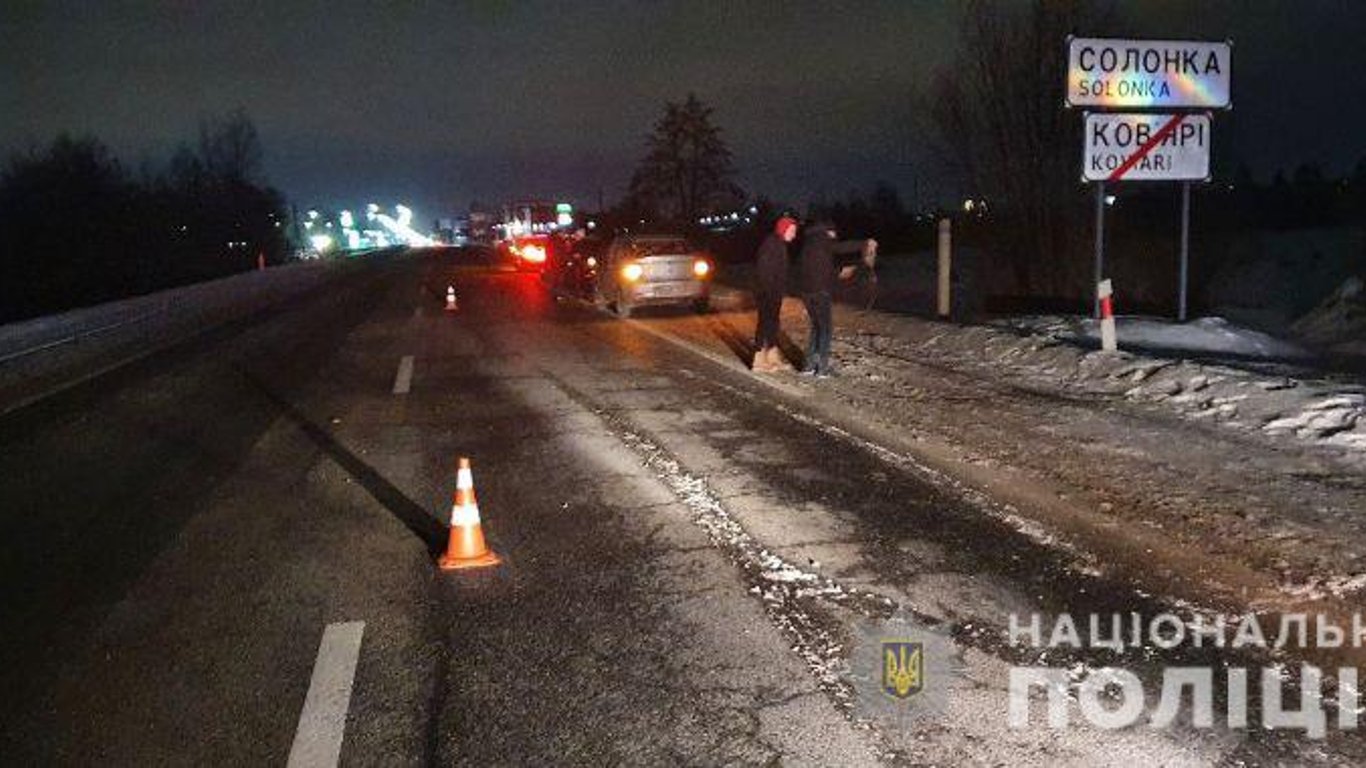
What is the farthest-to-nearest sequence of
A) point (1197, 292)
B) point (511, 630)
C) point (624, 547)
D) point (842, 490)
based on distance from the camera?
point (1197, 292)
point (842, 490)
point (624, 547)
point (511, 630)

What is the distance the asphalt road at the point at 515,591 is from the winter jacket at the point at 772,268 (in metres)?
2.08

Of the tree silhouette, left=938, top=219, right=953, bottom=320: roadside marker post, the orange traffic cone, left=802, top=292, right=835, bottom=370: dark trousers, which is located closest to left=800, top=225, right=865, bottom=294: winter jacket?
left=802, top=292, right=835, bottom=370: dark trousers

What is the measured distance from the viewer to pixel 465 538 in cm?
658

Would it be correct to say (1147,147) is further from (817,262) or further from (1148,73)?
(817,262)

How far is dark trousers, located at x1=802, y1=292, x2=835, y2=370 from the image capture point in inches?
523

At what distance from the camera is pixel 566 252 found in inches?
1241

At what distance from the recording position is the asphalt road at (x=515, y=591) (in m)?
4.43

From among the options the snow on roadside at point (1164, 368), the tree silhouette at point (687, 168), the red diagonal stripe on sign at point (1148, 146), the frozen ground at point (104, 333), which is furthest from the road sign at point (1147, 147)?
the tree silhouette at point (687, 168)

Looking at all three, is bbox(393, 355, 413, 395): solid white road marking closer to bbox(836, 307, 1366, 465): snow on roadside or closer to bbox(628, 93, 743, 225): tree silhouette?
bbox(836, 307, 1366, 465): snow on roadside

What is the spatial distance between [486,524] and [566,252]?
24.6m

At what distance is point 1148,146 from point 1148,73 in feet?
2.86

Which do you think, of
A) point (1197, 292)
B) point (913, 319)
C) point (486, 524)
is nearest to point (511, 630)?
point (486, 524)

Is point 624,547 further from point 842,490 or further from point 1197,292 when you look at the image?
point 1197,292

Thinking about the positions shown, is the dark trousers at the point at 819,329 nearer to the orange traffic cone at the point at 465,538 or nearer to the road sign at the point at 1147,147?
the road sign at the point at 1147,147
